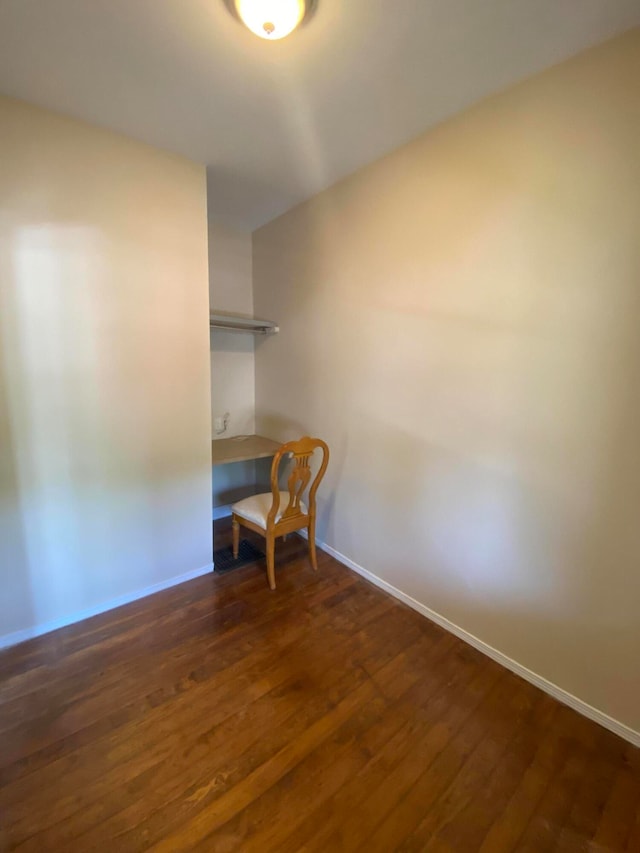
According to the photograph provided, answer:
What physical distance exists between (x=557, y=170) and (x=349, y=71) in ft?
3.12

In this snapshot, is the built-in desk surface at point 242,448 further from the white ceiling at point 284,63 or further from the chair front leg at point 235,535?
the white ceiling at point 284,63

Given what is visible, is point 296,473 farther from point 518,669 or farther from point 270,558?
point 518,669

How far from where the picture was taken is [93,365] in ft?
6.46

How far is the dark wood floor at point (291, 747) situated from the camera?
1.18 m

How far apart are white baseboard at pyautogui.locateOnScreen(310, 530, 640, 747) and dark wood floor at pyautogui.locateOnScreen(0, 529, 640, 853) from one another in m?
0.04

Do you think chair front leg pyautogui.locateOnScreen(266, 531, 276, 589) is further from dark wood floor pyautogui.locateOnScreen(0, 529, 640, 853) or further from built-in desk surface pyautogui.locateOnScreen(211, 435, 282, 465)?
built-in desk surface pyautogui.locateOnScreen(211, 435, 282, 465)

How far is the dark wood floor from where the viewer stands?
3.87 feet

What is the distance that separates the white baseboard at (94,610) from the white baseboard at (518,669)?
3.96 ft

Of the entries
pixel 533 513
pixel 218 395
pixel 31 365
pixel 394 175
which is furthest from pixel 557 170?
pixel 218 395

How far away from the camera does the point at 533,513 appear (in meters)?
1.66

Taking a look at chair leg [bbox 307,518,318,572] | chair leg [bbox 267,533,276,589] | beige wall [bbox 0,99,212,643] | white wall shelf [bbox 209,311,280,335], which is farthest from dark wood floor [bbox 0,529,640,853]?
white wall shelf [bbox 209,311,280,335]

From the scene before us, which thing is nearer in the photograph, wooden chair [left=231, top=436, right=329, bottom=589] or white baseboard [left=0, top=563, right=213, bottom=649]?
white baseboard [left=0, top=563, right=213, bottom=649]

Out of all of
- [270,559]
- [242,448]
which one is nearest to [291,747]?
[270,559]

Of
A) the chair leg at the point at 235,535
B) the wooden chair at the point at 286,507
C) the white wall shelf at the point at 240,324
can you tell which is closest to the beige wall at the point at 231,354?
the white wall shelf at the point at 240,324
